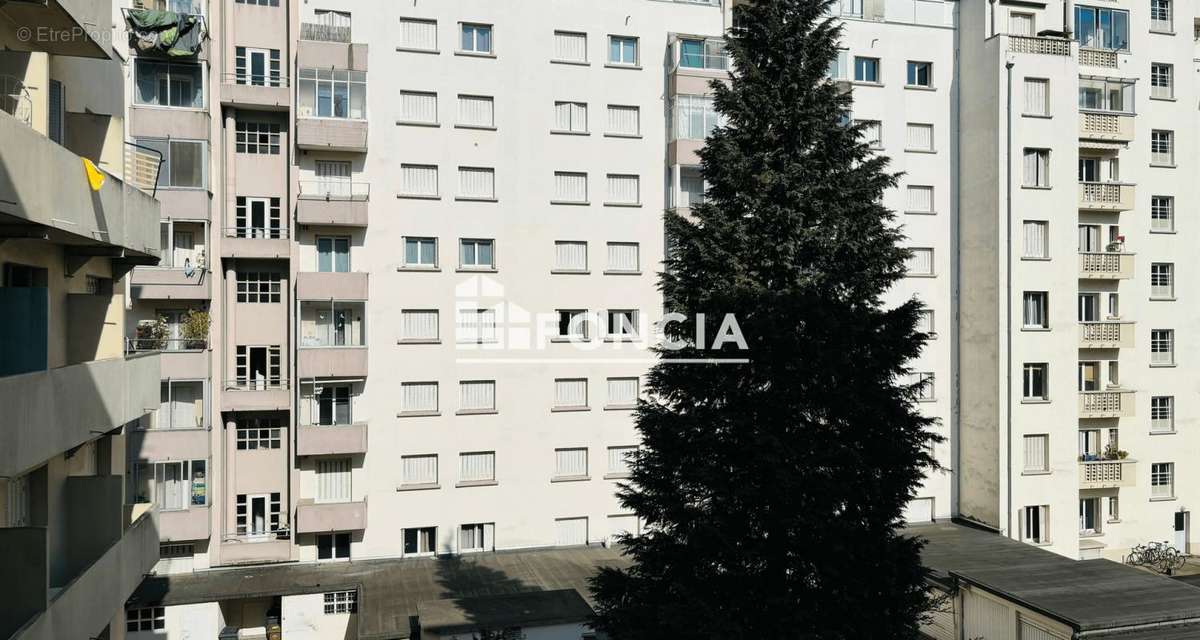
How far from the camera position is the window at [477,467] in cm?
2956

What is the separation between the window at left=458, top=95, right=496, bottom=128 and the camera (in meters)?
29.5

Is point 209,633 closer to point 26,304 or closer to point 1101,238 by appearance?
point 26,304

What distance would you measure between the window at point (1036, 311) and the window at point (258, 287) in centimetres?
2666

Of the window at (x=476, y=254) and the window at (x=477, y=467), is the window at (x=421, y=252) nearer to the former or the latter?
the window at (x=476, y=254)

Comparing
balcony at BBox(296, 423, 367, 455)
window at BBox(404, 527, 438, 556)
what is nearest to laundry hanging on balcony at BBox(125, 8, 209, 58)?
balcony at BBox(296, 423, 367, 455)

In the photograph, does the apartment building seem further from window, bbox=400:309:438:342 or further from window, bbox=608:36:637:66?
window, bbox=608:36:637:66

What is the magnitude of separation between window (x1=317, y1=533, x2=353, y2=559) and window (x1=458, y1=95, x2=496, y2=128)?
14348 mm

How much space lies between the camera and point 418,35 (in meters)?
29.1

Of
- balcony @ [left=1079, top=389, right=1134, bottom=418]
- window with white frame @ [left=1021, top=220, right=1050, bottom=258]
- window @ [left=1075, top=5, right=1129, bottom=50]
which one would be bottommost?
balcony @ [left=1079, top=389, right=1134, bottom=418]

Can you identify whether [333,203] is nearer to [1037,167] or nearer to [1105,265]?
[1037,167]

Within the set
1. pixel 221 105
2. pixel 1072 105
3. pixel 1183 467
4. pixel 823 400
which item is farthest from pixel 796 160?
pixel 1183 467

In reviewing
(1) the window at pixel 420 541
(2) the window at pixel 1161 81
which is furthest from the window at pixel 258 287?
(2) the window at pixel 1161 81

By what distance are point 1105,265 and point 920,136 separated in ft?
28.2

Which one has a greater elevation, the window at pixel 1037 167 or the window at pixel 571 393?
the window at pixel 1037 167
